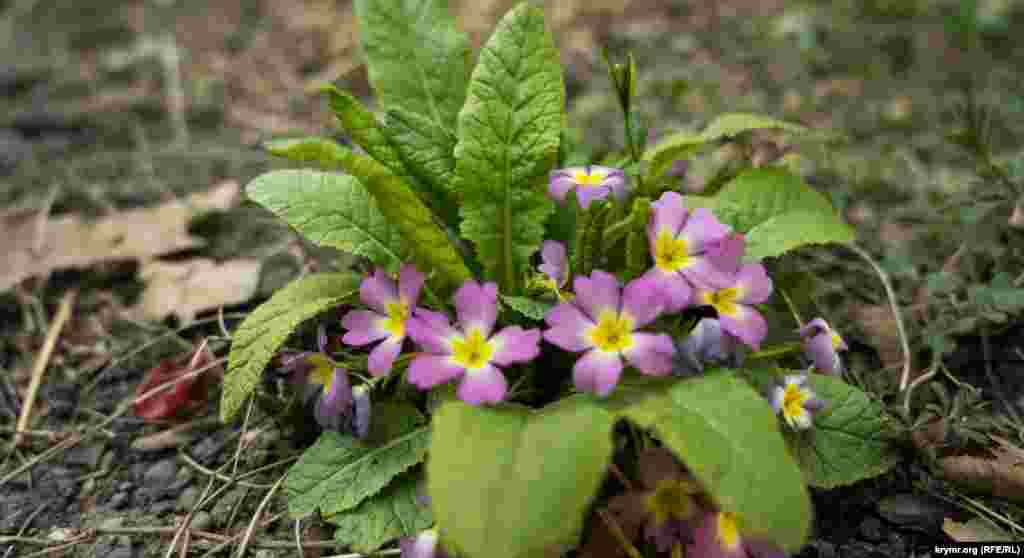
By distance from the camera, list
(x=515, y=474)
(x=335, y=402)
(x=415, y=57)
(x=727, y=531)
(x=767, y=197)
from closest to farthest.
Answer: (x=515, y=474)
(x=727, y=531)
(x=335, y=402)
(x=767, y=197)
(x=415, y=57)

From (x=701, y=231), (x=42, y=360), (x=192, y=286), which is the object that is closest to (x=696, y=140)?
(x=701, y=231)

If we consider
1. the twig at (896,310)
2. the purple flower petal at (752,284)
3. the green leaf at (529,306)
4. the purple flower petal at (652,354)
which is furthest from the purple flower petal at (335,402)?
the twig at (896,310)

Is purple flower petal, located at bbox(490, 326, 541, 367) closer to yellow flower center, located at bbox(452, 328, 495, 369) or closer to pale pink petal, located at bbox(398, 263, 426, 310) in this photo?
yellow flower center, located at bbox(452, 328, 495, 369)

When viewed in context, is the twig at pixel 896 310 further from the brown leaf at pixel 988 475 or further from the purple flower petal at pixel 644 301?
the purple flower petal at pixel 644 301

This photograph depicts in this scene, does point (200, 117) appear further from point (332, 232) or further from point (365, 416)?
point (365, 416)

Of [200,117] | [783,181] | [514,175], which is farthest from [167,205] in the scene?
[783,181]

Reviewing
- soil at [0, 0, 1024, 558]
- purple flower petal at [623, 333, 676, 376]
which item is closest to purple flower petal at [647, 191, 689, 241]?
purple flower petal at [623, 333, 676, 376]

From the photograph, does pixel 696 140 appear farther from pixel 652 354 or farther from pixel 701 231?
pixel 652 354
